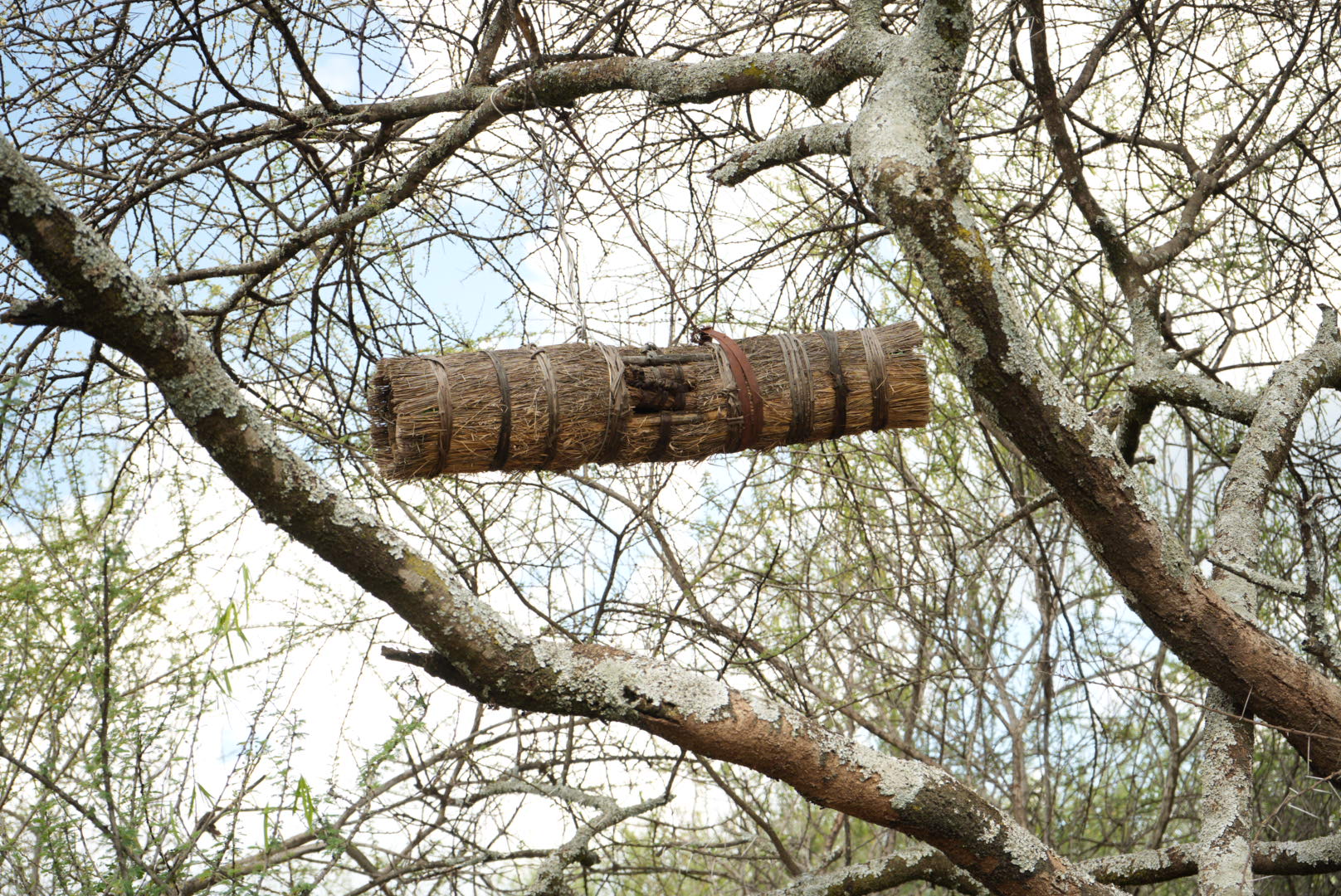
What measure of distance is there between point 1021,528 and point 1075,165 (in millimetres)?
1280

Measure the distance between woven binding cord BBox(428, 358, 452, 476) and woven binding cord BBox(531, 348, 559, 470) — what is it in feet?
0.47

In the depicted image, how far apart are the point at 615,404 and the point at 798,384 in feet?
1.00

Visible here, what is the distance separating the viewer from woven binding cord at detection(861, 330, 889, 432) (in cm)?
191

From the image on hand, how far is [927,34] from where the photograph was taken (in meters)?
2.02

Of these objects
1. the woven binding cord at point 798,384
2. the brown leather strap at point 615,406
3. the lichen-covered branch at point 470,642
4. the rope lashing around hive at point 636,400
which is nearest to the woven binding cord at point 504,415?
the rope lashing around hive at point 636,400

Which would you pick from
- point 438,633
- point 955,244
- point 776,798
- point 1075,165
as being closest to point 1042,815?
point 776,798

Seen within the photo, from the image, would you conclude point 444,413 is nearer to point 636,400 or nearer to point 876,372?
point 636,400

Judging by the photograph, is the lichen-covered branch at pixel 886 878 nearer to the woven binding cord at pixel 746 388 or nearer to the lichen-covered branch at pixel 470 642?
the lichen-covered branch at pixel 470 642

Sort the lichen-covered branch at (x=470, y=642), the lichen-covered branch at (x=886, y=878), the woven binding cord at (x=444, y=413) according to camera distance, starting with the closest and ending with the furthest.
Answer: the lichen-covered branch at (x=470, y=642) → the woven binding cord at (x=444, y=413) → the lichen-covered branch at (x=886, y=878)

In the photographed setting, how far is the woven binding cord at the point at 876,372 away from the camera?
1.91m

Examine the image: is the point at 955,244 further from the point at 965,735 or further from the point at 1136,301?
the point at 965,735

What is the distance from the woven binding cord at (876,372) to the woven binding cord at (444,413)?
680 mm

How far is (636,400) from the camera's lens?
1.85 metres

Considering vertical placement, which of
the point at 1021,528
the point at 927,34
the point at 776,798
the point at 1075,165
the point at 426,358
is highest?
the point at 1075,165
